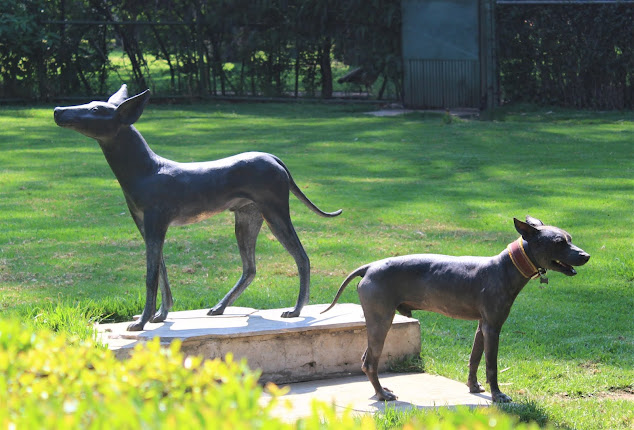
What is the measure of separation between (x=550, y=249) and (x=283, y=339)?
2054mm

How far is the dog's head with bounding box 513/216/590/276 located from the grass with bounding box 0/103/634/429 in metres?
0.88

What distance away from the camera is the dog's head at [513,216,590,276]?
5402 mm

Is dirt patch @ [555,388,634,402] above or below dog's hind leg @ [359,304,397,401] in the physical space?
below

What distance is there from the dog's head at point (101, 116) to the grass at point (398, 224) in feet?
5.26

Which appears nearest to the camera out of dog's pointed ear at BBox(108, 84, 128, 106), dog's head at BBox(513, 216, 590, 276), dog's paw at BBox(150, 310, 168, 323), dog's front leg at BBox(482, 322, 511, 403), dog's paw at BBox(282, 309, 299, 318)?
dog's head at BBox(513, 216, 590, 276)

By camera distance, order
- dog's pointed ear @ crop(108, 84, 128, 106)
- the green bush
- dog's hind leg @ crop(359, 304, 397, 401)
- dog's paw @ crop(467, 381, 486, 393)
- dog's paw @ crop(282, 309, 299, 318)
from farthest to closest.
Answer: dog's paw @ crop(282, 309, 299, 318) < dog's pointed ear @ crop(108, 84, 128, 106) < dog's paw @ crop(467, 381, 486, 393) < dog's hind leg @ crop(359, 304, 397, 401) < the green bush

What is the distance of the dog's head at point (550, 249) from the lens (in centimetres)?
540

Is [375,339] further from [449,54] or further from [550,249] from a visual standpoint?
[449,54]

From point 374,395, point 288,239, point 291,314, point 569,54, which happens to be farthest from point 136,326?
point 569,54

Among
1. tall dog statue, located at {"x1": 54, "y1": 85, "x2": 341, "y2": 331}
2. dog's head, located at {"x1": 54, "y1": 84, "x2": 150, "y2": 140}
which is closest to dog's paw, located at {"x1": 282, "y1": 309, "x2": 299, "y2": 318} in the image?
tall dog statue, located at {"x1": 54, "y1": 85, "x2": 341, "y2": 331}

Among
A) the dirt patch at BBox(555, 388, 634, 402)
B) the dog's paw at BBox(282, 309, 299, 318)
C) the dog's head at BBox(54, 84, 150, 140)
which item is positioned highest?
the dog's head at BBox(54, 84, 150, 140)

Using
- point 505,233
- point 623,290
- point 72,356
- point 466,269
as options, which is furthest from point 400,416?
point 505,233

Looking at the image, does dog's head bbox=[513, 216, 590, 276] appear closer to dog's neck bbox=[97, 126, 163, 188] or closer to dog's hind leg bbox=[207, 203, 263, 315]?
dog's hind leg bbox=[207, 203, 263, 315]

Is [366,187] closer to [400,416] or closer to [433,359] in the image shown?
[433,359]
